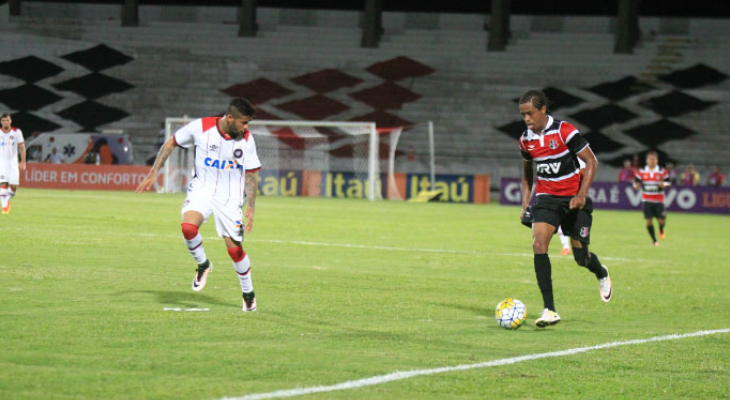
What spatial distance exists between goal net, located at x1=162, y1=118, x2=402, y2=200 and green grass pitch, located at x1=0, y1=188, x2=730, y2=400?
68.2 feet

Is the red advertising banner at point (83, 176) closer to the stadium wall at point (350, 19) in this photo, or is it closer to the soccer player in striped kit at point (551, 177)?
the stadium wall at point (350, 19)

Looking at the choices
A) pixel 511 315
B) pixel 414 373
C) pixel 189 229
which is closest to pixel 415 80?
pixel 189 229

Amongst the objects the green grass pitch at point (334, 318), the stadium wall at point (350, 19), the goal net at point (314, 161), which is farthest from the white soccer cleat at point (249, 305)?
the stadium wall at point (350, 19)

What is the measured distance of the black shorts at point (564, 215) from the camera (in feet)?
32.3

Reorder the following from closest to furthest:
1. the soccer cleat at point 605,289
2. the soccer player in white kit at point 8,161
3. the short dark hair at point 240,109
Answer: the short dark hair at point 240,109 < the soccer cleat at point 605,289 < the soccer player in white kit at point 8,161

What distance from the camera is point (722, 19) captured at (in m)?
51.9

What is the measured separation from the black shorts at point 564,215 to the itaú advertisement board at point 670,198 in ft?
96.7

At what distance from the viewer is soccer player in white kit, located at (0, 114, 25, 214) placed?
902 inches

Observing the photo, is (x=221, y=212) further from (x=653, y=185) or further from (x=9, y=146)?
(x=653, y=185)

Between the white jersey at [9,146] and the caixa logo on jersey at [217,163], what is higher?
the caixa logo on jersey at [217,163]

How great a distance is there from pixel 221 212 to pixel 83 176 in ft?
109

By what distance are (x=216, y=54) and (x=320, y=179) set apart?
40.1 ft

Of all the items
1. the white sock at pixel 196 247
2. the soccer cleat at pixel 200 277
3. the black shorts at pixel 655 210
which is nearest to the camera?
the white sock at pixel 196 247

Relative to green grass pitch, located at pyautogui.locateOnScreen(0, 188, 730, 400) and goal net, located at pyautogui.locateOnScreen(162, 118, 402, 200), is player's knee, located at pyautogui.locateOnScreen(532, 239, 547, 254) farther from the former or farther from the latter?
goal net, located at pyautogui.locateOnScreen(162, 118, 402, 200)
